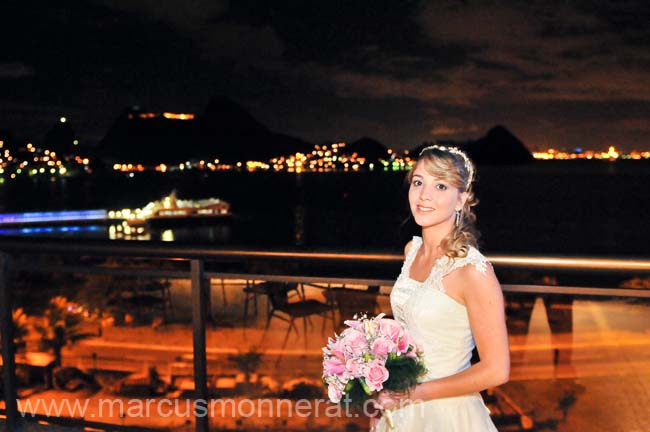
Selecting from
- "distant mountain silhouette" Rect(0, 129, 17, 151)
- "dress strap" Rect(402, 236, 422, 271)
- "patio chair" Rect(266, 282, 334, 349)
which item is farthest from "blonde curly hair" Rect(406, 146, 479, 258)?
"distant mountain silhouette" Rect(0, 129, 17, 151)

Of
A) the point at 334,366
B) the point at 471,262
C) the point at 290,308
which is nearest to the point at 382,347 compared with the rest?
the point at 334,366

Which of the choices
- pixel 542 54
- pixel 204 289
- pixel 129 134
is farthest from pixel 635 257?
pixel 129 134

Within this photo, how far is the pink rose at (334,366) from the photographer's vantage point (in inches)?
69.0

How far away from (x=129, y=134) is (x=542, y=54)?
103 metres

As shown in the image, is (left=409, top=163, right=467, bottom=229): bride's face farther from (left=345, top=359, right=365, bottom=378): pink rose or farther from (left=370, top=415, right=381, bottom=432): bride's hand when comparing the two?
(left=370, top=415, right=381, bottom=432): bride's hand

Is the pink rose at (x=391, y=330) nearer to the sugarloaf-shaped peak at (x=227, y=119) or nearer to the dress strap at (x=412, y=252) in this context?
the dress strap at (x=412, y=252)

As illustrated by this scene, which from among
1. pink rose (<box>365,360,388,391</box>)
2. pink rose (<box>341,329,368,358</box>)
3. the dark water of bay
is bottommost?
the dark water of bay

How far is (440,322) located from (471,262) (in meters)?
0.22

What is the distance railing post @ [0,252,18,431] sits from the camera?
3.40 m

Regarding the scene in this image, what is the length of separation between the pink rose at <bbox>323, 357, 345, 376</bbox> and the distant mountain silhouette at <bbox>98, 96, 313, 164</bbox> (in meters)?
158

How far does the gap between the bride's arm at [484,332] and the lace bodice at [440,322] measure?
57 mm

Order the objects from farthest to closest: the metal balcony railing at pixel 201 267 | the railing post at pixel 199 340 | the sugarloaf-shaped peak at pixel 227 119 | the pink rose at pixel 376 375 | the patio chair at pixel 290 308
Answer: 1. the sugarloaf-shaped peak at pixel 227 119
2. the patio chair at pixel 290 308
3. the railing post at pixel 199 340
4. the metal balcony railing at pixel 201 267
5. the pink rose at pixel 376 375

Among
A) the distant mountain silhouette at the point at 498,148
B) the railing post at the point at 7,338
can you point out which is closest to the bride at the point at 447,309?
the railing post at the point at 7,338

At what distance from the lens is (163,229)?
73688 mm
